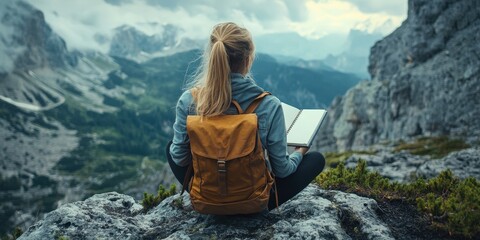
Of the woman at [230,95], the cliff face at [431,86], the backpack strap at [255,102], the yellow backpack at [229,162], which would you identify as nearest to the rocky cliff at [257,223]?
the yellow backpack at [229,162]

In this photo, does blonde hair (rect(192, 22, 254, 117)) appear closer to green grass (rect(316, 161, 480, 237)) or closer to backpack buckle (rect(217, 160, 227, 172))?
backpack buckle (rect(217, 160, 227, 172))

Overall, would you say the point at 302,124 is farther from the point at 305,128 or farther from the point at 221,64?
the point at 221,64

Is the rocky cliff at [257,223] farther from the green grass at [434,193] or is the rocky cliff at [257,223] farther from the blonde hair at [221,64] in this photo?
the blonde hair at [221,64]

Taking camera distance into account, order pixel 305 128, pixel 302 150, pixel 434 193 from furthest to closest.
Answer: pixel 434 193 → pixel 305 128 → pixel 302 150

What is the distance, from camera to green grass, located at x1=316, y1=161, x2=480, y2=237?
8562 mm

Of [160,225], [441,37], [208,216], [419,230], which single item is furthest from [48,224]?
[441,37]

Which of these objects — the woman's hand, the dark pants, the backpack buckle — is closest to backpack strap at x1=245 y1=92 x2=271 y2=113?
the backpack buckle

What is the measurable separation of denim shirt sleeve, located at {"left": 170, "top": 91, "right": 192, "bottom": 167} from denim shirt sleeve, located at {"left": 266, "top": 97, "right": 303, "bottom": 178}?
5.71 feet

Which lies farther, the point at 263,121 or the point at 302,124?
the point at 302,124

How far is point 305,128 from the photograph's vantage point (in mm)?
8969

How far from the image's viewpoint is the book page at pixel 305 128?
342 inches

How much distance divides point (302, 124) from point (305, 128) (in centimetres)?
20

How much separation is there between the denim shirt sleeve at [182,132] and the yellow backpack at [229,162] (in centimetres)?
56

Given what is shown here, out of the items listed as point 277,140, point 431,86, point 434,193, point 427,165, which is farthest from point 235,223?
point 431,86
